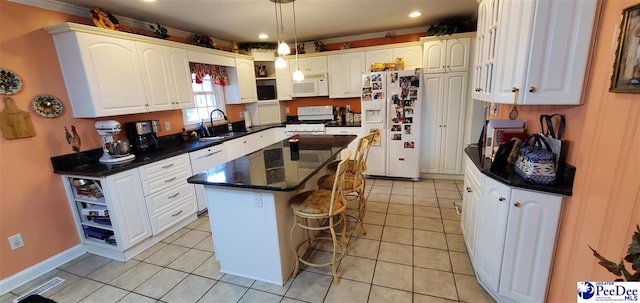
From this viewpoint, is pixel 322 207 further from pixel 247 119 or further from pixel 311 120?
pixel 247 119

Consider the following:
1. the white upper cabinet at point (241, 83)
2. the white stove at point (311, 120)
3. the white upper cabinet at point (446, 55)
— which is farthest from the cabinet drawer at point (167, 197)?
the white upper cabinet at point (446, 55)

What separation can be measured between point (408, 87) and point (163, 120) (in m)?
3.43

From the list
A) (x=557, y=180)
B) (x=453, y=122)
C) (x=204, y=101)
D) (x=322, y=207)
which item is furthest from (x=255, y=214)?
(x=453, y=122)

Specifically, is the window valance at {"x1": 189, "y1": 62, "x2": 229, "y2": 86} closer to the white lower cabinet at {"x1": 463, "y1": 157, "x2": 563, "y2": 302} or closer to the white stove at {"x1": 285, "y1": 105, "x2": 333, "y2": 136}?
the white stove at {"x1": 285, "y1": 105, "x2": 333, "y2": 136}

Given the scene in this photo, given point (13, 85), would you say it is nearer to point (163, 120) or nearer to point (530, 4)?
point (163, 120)

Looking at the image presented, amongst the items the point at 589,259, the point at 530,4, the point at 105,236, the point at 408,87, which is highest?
the point at 530,4

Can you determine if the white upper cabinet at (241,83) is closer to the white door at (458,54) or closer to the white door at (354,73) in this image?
the white door at (354,73)

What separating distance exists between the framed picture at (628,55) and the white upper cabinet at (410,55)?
304 centimetres

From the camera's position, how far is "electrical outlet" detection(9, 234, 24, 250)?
216 centimetres

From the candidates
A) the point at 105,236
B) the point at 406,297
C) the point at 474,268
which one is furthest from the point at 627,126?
the point at 105,236

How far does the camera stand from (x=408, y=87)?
12.6 ft

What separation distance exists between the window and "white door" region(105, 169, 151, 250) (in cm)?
150

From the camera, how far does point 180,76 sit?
3318mm

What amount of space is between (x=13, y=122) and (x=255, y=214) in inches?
84.3
